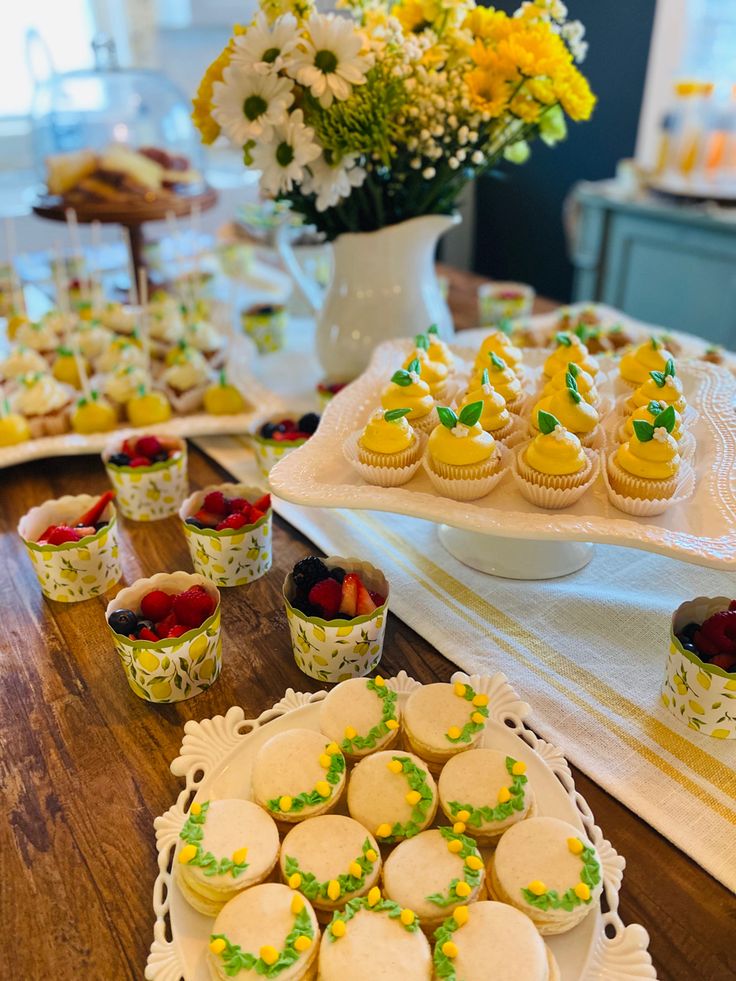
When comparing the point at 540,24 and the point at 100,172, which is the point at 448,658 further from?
A: the point at 100,172

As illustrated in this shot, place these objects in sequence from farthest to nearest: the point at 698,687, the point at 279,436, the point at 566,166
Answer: the point at 566,166 < the point at 279,436 < the point at 698,687

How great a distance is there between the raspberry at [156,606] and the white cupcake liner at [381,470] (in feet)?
1.00

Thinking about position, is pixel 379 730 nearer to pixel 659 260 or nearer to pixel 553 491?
pixel 553 491

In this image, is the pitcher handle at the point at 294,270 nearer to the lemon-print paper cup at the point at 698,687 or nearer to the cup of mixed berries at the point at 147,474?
the cup of mixed berries at the point at 147,474

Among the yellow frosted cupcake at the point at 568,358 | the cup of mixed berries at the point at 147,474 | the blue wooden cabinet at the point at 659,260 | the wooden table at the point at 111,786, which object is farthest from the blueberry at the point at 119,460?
the blue wooden cabinet at the point at 659,260

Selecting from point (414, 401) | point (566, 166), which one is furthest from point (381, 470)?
point (566, 166)

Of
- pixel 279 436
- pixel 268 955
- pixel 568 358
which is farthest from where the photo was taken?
pixel 279 436

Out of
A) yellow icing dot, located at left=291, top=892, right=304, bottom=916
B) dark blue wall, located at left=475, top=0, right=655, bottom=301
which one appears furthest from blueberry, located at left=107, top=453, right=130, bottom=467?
dark blue wall, located at left=475, top=0, right=655, bottom=301

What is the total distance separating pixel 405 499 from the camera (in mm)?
994

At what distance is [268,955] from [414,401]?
722mm

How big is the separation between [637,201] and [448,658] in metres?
2.30

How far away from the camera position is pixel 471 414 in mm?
996

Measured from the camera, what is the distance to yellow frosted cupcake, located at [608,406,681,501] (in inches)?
37.5

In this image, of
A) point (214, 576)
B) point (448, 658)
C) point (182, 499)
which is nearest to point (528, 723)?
point (448, 658)
